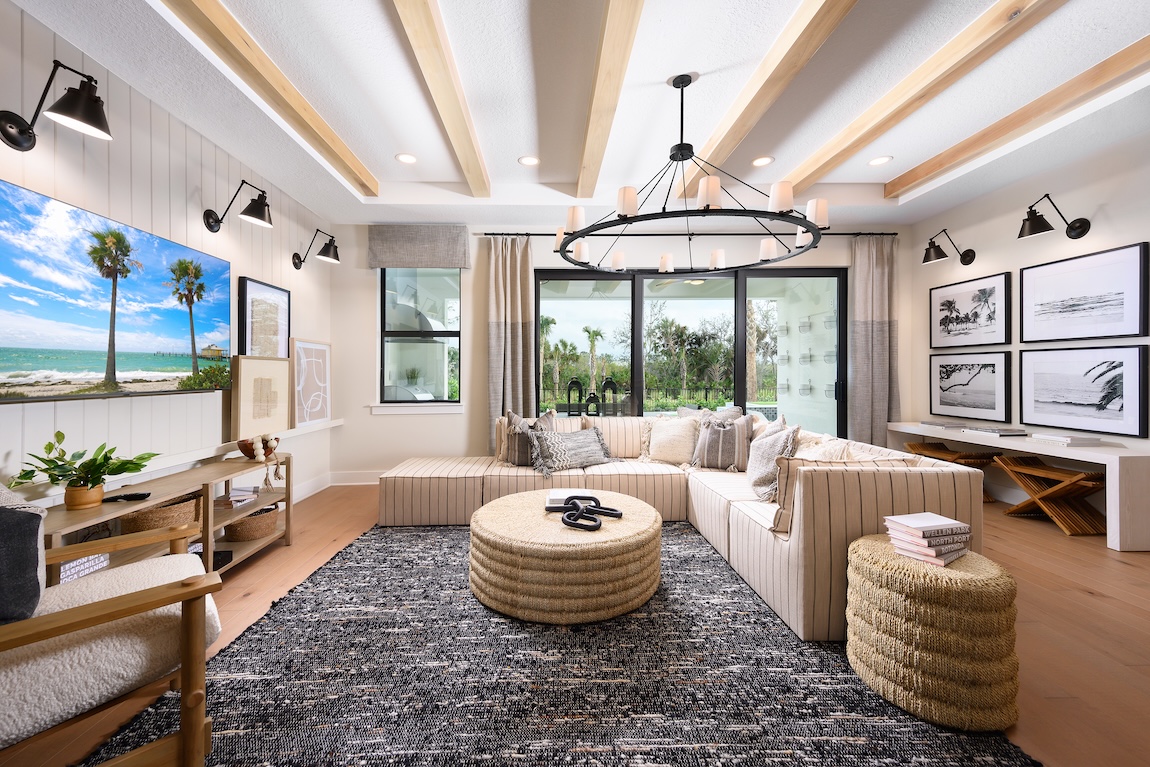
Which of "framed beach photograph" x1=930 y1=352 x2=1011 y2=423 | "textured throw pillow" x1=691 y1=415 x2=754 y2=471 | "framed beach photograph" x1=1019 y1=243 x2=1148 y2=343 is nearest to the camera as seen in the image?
"framed beach photograph" x1=1019 y1=243 x2=1148 y2=343

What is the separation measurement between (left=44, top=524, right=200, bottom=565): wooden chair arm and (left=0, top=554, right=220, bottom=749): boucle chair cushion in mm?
139

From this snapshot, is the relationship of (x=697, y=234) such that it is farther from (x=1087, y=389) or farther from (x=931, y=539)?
(x=931, y=539)

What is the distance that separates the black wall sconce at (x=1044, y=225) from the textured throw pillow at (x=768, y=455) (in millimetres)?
2396

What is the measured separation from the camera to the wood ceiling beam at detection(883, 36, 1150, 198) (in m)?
2.33

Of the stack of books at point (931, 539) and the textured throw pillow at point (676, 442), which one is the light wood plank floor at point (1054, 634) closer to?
the stack of books at point (931, 539)

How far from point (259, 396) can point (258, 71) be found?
6.82ft

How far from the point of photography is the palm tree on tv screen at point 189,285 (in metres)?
2.58

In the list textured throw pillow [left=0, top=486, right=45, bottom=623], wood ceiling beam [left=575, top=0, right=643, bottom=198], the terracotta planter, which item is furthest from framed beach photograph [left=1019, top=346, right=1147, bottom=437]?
the terracotta planter

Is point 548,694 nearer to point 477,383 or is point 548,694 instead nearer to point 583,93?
point 583,93

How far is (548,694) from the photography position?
1592 millimetres

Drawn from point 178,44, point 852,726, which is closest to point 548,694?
point 852,726

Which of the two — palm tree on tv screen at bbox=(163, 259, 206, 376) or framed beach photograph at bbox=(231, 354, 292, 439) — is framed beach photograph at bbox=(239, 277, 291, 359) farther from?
palm tree on tv screen at bbox=(163, 259, 206, 376)

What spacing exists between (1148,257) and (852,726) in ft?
11.9

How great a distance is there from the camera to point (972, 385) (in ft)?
13.4
